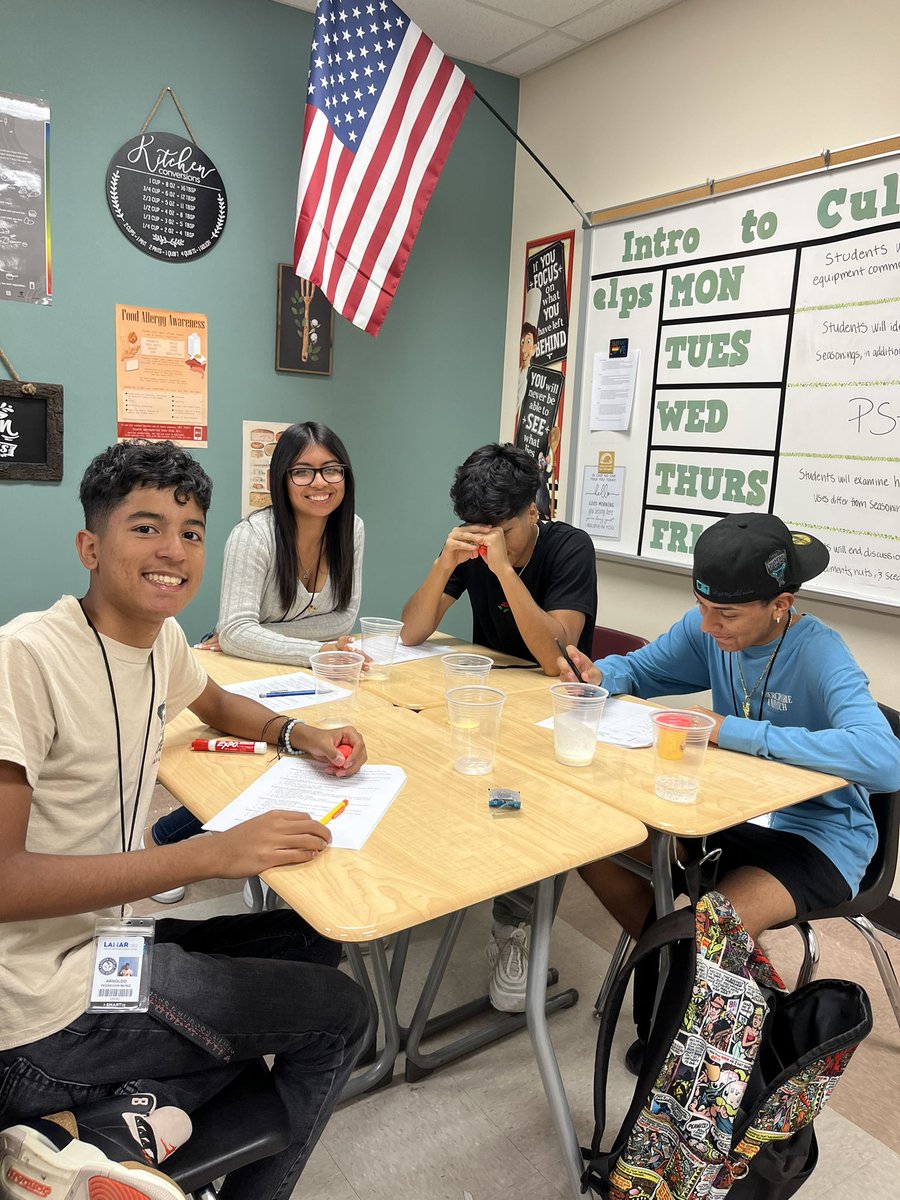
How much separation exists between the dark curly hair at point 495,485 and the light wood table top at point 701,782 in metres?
0.75

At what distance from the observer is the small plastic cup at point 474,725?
1614mm

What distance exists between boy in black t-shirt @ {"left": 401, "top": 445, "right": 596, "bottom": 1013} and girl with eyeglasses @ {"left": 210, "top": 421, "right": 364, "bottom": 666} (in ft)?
0.90

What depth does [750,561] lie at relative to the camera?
179 centimetres

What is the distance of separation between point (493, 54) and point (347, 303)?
4.73 feet

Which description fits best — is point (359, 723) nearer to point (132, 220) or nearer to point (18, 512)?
point (18, 512)

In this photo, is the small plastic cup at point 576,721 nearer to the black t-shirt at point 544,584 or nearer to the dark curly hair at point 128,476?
the dark curly hair at point 128,476

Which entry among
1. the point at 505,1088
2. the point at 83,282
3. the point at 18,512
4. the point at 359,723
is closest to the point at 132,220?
the point at 83,282

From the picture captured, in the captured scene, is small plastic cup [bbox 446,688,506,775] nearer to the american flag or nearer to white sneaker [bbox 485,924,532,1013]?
white sneaker [bbox 485,924,532,1013]

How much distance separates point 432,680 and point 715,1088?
1221mm

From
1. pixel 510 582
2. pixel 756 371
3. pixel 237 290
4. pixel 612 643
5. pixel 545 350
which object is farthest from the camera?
pixel 545 350

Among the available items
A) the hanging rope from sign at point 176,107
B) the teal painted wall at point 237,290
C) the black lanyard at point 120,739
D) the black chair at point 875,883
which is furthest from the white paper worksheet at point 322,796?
the hanging rope from sign at point 176,107

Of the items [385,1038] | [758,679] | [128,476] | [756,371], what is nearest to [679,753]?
[758,679]

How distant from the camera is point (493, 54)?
3770mm

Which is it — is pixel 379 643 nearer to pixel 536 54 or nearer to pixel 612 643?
pixel 612 643
